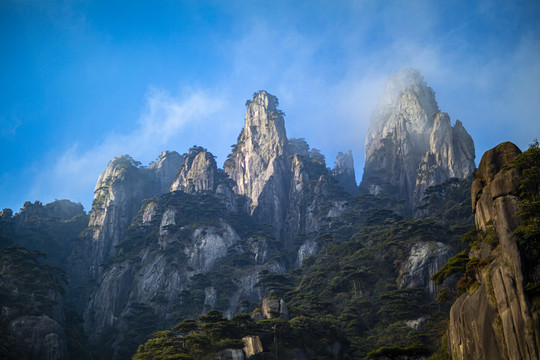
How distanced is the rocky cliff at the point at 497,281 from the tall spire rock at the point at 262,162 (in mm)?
78297

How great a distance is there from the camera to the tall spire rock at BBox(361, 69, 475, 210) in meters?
92.5

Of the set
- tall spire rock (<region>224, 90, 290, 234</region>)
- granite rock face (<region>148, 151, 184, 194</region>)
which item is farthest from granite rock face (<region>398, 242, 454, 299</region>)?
granite rock face (<region>148, 151, 184, 194</region>)

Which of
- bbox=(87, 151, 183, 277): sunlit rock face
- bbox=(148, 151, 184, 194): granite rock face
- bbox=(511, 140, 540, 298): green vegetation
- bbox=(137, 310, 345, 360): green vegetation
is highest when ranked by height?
bbox=(148, 151, 184, 194): granite rock face

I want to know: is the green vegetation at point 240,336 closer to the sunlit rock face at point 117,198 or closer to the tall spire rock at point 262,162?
the sunlit rock face at point 117,198

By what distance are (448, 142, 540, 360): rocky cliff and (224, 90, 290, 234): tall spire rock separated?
7830 centimetres

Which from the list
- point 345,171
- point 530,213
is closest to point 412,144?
point 345,171

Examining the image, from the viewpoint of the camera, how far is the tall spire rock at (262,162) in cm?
11306

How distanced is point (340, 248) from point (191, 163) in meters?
61.8

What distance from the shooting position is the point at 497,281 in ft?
82.3

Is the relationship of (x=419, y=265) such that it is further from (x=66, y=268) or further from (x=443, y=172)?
(x=66, y=268)

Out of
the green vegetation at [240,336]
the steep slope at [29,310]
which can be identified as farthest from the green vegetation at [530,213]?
the steep slope at [29,310]

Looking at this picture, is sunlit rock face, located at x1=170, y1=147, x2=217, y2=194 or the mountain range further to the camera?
→ sunlit rock face, located at x1=170, y1=147, x2=217, y2=194

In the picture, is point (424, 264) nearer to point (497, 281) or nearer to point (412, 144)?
point (497, 281)

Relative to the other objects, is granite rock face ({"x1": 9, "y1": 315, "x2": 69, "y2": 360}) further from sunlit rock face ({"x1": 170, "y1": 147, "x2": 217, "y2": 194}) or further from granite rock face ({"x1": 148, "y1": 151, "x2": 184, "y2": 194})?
granite rock face ({"x1": 148, "y1": 151, "x2": 184, "y2": 194})
